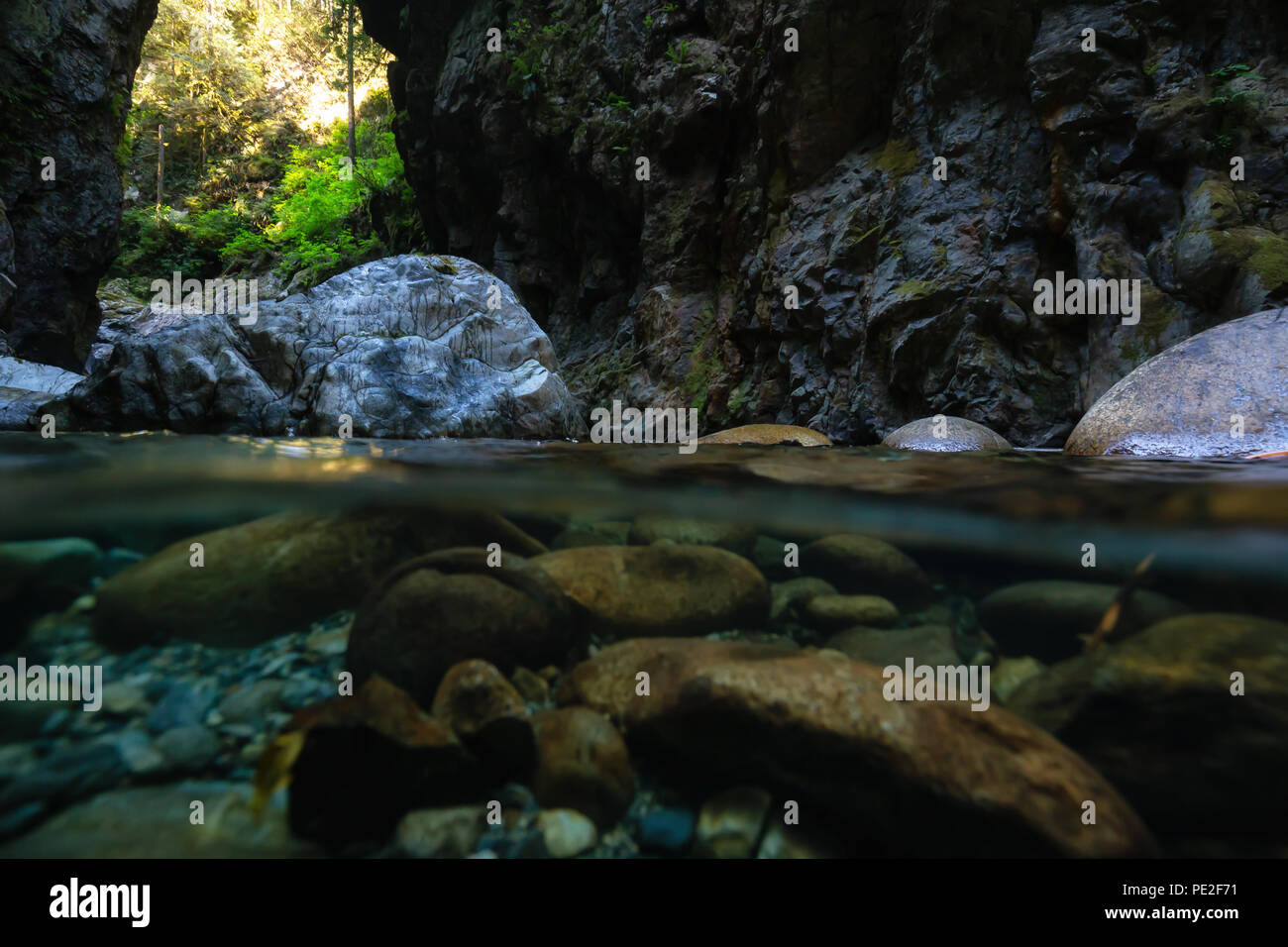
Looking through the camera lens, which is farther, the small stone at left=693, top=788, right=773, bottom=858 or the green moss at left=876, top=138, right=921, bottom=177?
the green moss at left=876, top=138, right=921, bottom=177

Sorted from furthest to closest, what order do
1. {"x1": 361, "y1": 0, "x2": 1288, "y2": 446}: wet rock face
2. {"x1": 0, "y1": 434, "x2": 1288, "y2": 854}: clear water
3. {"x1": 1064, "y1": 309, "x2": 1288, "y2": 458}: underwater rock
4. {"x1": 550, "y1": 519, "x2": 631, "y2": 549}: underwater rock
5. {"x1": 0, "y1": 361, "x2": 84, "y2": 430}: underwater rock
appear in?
{"x1": 0, "y1": 361, "x2": 84, "y2": 430}: underwater rock → {"x1": 361, "y1": 0, "x2": 1288, "y2": 446}: wet rock face → {"x1": 1064, "y1": 309, "x2": 1288, "y2": 458}: underwater rock → {"x1": 550, "y1": 519, "x2": 631, "y2": 549}: underwater rock → {"x1": 0, "y1": 434, "x2": 1288, "y2": 854}: clear water

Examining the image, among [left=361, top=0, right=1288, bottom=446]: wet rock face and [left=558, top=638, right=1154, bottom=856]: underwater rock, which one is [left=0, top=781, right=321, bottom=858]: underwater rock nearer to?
[left=558, top=638, right=1154, bottom=856]: underwater rock

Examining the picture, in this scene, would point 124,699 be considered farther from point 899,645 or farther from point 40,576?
point 899,645

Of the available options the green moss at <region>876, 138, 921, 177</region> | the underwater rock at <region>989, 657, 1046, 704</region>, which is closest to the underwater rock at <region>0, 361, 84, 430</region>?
the underwater rock at <region>989, 657, 1046, 704</region>

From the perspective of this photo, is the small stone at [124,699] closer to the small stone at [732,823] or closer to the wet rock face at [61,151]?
the small stone at [732,823]

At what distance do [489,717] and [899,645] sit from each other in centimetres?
124

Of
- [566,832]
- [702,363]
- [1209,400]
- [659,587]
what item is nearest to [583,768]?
[566,832]

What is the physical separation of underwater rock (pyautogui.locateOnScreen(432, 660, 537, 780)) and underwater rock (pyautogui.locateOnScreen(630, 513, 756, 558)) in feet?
3.04

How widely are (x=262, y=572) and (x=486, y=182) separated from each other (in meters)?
17.6

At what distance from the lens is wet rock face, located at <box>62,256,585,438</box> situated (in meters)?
5.66

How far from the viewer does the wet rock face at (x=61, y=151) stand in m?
11.5

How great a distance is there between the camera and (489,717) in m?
1.46
